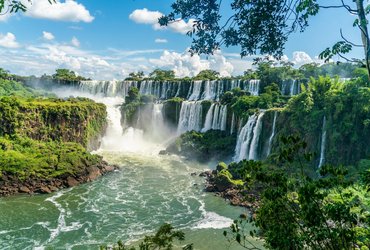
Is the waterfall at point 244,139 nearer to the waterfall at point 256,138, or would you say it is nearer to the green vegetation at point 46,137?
the waterfall at point 256,138

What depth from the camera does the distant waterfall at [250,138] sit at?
92.1 ft

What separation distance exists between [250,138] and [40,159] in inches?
664

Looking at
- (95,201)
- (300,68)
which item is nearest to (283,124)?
(95,201)

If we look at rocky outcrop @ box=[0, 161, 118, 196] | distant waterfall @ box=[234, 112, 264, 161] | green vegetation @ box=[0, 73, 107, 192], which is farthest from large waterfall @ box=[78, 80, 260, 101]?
rocky outcrop @ box=[0, 161, 118, 196]

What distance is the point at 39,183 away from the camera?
74.5 feet

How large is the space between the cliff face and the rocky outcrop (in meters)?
6.81

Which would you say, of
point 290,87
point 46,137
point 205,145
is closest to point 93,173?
point 46,137

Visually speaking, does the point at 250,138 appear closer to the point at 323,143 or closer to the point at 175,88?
the point at 323,143

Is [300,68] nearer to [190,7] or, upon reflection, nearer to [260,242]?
[260,242]

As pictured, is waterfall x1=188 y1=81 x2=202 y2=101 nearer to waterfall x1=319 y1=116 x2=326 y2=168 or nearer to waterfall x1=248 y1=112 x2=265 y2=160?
waterfall x1=248 y1=112 x2=265 y2=160

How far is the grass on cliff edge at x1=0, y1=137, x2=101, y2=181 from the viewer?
2311cm

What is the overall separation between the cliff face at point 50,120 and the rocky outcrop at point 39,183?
22.3ft

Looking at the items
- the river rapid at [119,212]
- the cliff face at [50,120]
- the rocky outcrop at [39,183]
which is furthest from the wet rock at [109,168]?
the cliff face at [50,120]

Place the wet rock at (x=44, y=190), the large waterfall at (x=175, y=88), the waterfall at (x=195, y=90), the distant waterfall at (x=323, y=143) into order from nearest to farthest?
the wet rock at (x=44, y=190)
the distant waterfall at (x=323, y=143)
the large waterfall at (x=175, y=88)
the waterfall at (x=195, y=90)
